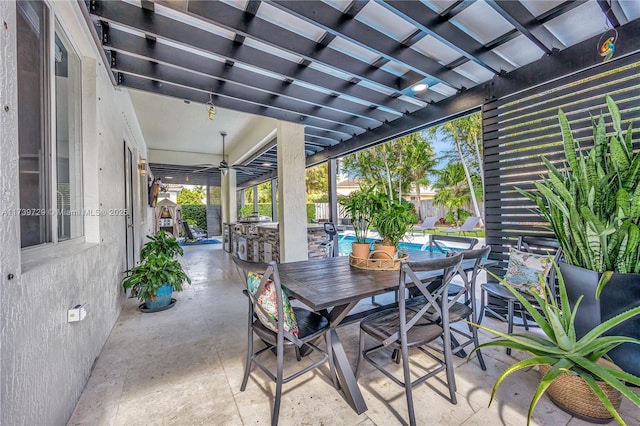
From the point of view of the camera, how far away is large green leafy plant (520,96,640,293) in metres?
1.69

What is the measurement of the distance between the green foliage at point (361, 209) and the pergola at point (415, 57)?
133 centimetres

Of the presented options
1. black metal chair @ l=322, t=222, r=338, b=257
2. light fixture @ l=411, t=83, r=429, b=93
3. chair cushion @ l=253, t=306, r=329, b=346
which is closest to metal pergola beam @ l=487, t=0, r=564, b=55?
light fixture @ l=411, t=83, r=429, b=93

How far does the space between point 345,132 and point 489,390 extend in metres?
4.25

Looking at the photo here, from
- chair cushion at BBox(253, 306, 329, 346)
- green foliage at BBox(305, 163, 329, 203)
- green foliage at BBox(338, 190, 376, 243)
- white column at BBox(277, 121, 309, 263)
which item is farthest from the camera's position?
green foliage at BBox(305, 163, 329, 203)

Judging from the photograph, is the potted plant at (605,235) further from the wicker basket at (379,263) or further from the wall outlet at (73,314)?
the wall outlet at (73,314)

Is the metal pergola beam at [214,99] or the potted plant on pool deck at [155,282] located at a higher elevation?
the metal pergola beam at [214,99]

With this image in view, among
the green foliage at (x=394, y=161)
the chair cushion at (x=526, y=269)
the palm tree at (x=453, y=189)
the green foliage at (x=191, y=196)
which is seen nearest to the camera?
the chair cushion at (x=526, y=269)

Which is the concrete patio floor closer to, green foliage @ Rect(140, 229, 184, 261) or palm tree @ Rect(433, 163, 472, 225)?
green foliage @ Rect(140, 229, 184, 261)

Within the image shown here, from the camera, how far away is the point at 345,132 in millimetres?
4977

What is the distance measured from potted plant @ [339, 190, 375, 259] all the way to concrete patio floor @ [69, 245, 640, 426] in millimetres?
901

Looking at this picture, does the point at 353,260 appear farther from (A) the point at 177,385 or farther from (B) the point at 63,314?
(B) the point at 63,314

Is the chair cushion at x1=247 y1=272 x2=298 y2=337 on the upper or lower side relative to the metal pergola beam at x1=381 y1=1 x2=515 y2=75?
lower

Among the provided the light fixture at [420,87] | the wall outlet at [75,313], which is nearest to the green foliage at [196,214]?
the light fixture at [420,87]

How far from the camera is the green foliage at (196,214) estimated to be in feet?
44.2
